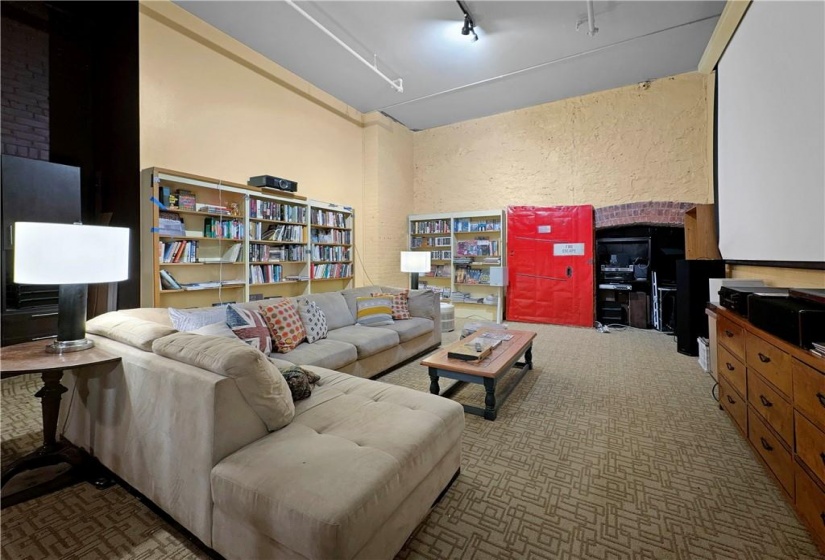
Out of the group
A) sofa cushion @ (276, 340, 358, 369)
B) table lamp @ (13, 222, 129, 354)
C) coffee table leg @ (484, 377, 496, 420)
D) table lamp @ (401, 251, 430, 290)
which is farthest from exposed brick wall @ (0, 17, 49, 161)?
coffee table leg @ (484, 377, 496, 420)

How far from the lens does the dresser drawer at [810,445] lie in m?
1.28

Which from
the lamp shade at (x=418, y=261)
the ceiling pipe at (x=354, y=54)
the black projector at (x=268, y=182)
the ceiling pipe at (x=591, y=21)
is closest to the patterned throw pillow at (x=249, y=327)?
the black projector at (x=268, y=182)

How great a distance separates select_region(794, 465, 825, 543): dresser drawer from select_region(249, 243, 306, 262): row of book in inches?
183

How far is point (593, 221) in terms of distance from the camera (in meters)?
5.67

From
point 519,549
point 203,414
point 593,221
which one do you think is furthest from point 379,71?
point 519,549

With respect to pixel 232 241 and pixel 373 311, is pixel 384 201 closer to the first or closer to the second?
pixel 232 241

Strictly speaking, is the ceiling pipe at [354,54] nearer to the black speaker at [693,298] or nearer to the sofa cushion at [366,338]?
the sofa cushion at [366,338]

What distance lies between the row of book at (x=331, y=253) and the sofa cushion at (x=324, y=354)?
2422mm

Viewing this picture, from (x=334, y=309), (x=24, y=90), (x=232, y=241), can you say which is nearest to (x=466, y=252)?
(x=334, y=309)

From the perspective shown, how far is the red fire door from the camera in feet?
18.6

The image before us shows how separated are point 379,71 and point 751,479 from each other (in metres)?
5.42

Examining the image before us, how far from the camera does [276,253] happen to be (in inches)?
179

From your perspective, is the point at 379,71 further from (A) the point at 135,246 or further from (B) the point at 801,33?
(B) the point at 801,33

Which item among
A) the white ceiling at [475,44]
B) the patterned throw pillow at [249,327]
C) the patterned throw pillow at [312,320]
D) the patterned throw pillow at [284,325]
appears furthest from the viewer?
the white ceiling at [475,44]
